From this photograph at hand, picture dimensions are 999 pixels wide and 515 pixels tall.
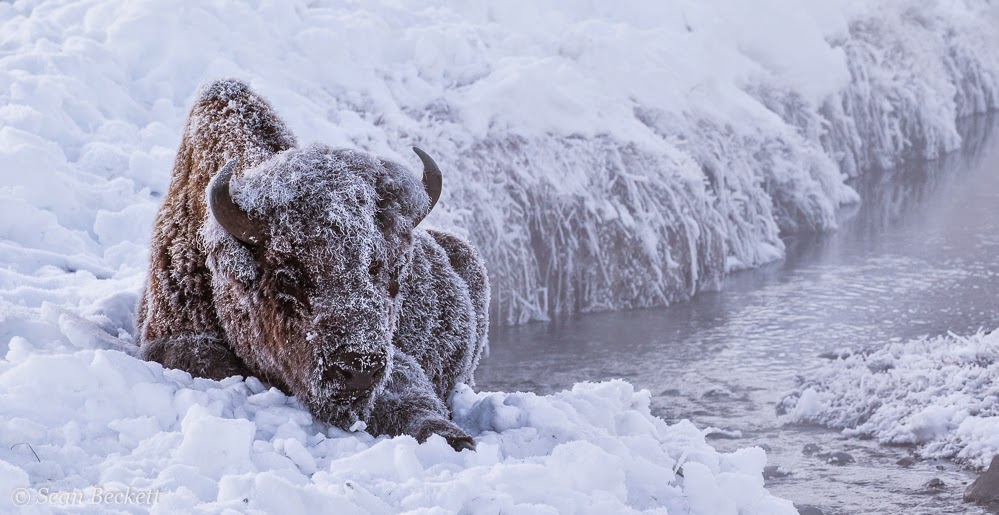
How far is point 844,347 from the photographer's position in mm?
12281

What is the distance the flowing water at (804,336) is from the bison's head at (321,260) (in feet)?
14.8

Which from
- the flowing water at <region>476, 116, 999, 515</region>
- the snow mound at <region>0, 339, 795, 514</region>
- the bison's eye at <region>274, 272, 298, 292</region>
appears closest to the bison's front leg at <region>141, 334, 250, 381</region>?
the snow mound at <region>0, 339, 795, 514</region>

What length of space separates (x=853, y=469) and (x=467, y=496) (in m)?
6.15

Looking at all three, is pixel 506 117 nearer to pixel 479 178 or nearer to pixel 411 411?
pixel 479 178

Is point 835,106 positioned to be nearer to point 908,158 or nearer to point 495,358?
point 908,158

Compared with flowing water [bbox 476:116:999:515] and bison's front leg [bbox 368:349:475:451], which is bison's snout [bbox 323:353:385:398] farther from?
flowing water [bbox 476:116:999:515]

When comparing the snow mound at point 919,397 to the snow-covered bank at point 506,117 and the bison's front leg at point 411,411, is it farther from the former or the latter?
the bison's front leg at point 411,411

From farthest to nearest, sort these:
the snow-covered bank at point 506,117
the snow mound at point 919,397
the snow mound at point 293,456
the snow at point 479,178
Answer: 1. the snow-covered bank at point 506,117
2. the snow mound at point 919,397
3. the snow at point 479,178
4. the snow mound at point 293,456

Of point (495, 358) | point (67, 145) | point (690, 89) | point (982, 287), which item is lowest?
point (495, 358)

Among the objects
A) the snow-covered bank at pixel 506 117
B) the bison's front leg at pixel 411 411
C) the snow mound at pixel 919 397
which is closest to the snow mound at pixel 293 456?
the bison's front leg at pixel 411 411

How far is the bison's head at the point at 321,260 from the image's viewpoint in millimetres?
4367

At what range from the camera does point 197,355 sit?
4887 mm

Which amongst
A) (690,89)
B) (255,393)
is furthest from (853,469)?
(690,89)

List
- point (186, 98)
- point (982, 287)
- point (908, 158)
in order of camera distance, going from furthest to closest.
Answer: point (908, 158)
point (982, 287)
point (186, 98)
